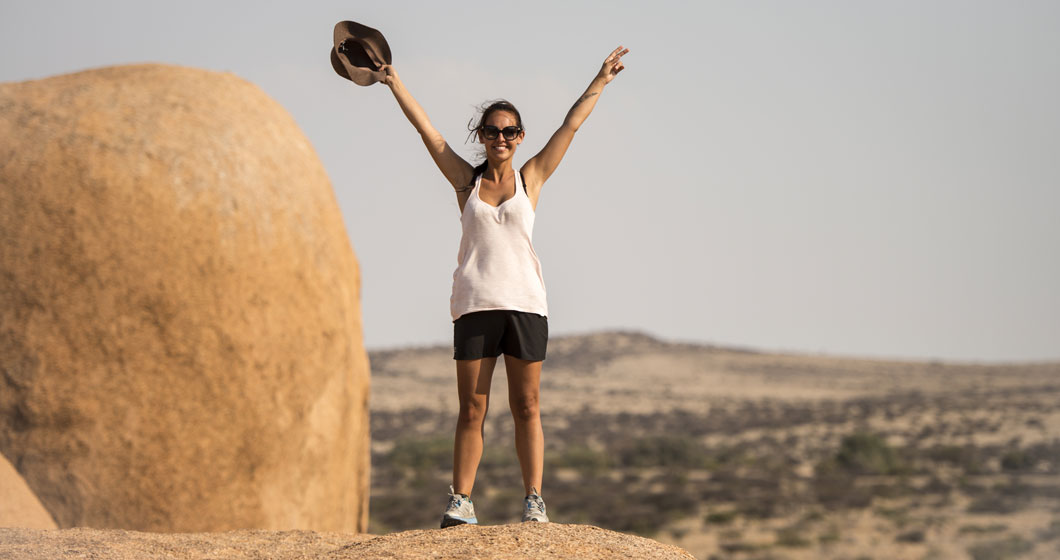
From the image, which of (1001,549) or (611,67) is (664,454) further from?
(611,67)

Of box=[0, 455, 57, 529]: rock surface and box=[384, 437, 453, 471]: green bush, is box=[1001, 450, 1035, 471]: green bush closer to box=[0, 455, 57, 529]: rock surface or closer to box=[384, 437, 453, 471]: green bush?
box=[384, 437, 453, 471]: green bush

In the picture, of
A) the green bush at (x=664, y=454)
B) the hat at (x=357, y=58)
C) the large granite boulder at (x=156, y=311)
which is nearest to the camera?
the hat at (x=357, y=58)

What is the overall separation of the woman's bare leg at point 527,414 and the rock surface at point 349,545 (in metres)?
0.29

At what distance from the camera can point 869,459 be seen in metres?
→ 28.7

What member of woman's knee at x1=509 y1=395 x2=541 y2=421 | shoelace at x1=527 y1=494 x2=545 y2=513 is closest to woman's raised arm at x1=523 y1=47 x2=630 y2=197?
woman's knee at x1=509 y1=395 x2=541 y2=421

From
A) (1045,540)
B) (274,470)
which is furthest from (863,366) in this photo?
(274,470)

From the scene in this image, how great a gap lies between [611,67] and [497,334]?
1447mm

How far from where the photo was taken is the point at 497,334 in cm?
487

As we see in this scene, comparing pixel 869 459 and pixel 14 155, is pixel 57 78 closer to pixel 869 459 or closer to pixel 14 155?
pixel 14 155

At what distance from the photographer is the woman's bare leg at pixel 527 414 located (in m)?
4.92

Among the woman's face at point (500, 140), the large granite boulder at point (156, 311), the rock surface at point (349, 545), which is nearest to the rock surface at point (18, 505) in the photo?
the large granite boulder at point (156, 311)

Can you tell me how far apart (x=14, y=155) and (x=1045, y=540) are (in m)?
18.7

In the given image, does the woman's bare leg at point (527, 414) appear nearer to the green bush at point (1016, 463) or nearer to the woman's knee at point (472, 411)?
the woman's knee at point (472, 411)

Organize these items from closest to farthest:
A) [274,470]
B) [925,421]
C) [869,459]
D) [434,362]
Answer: [274,470]
[869,459]
[925,421]
[434,362]
